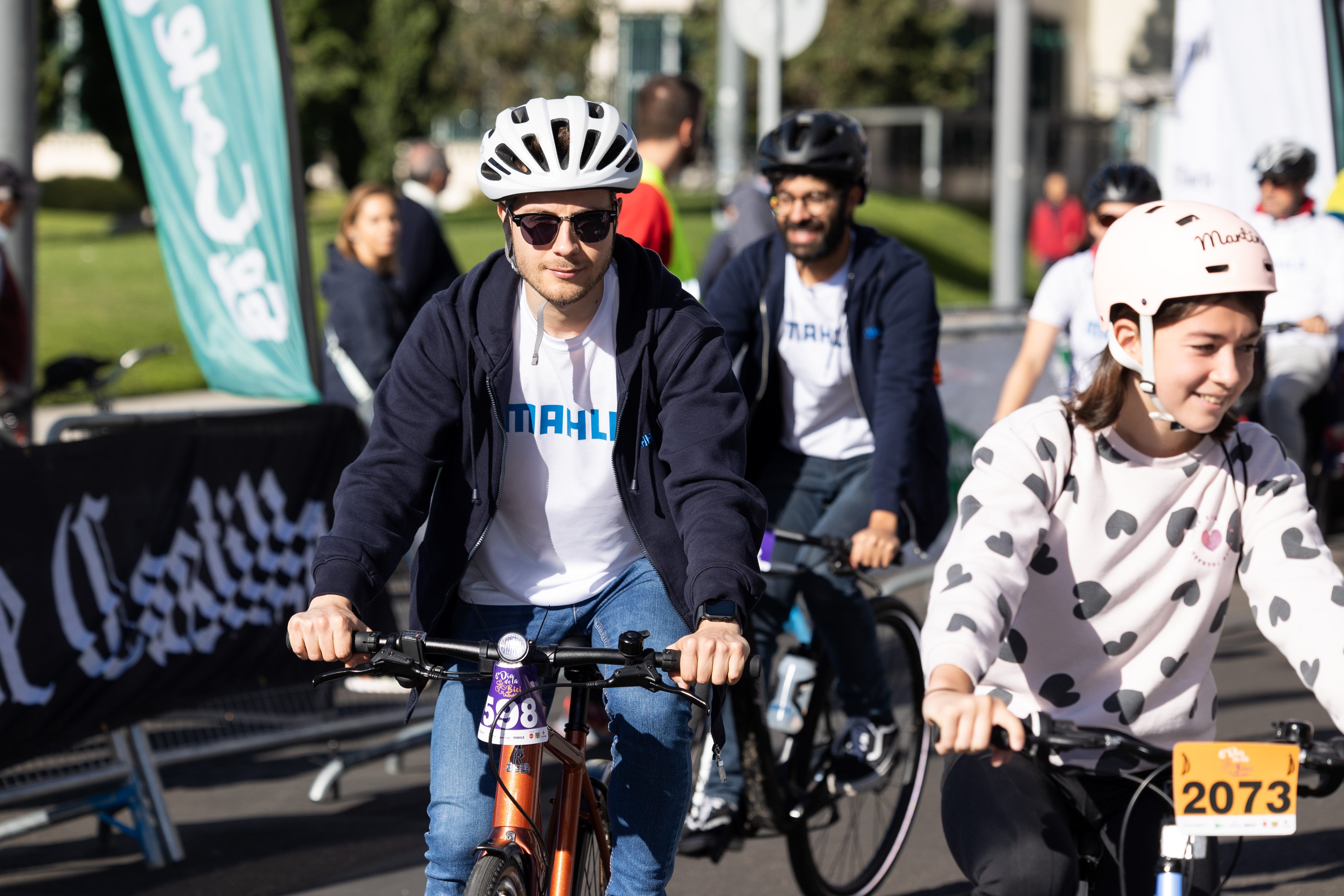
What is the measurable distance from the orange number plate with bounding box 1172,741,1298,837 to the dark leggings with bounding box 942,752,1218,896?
27cm

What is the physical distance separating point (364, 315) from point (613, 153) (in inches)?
188

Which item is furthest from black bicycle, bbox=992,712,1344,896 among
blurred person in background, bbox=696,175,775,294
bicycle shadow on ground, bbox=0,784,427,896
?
blurred person in background, bbox=696,175,775,294

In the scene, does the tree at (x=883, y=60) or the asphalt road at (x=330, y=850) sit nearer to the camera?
the asphalt road at (x=330, y=850)

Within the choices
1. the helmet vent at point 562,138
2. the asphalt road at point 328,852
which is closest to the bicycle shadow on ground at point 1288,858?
the asphalt road at point 328,852

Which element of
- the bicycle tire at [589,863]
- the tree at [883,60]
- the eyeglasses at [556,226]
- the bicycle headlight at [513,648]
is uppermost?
the tree at [883,60]

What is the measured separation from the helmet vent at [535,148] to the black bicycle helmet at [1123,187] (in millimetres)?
3766

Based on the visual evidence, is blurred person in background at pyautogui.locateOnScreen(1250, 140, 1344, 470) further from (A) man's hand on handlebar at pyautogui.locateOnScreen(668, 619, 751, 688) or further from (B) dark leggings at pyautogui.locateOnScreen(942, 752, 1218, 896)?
(A) man's hand on handlebar at pyautogui.locateOnScreen(668, 619, 751, 688)

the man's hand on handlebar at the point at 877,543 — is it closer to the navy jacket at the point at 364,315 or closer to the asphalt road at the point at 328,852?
the asphalt road at the point at 328,852

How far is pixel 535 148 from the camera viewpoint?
313cm

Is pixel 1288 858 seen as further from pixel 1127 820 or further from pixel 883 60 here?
pixel 883 60

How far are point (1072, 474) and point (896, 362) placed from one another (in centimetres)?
187

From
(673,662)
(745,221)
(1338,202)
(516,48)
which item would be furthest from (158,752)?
(516,48)

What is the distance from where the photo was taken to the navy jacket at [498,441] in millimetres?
3096

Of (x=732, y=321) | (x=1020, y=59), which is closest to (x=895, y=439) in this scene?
(x=732, y=321)
